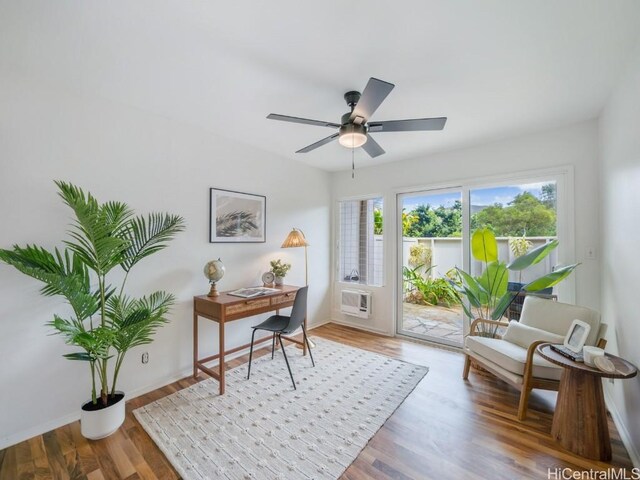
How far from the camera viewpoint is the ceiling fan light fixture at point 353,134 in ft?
6.64

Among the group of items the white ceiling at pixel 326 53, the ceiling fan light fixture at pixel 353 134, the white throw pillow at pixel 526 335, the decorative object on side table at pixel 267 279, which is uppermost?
the white ceiling at pixel 326 53

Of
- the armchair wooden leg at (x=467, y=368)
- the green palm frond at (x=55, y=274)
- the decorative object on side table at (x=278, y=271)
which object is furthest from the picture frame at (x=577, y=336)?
the green palm frond at (x=55, y=274)

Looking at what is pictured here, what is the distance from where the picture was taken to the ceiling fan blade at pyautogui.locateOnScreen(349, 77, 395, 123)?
5.01 ft

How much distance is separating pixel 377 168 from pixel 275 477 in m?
3.75

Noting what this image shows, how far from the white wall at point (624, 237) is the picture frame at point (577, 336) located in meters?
0.22

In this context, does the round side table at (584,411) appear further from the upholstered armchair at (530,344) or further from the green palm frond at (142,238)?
the green palm frond at (142,238)

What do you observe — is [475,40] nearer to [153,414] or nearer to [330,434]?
[330,434]

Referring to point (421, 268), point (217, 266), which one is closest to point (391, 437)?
point (217, 266)

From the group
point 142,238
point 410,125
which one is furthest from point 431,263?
point 142,238

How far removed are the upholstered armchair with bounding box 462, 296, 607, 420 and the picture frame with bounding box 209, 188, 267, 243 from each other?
2601 millimetres

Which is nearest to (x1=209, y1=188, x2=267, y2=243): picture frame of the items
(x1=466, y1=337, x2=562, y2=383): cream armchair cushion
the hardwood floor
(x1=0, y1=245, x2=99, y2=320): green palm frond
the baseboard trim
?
(x1=0, y1=245, x2=99, y2=320): green palm frond

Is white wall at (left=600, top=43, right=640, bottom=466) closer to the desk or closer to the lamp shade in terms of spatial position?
the desk

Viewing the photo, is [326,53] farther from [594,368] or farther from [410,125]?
[594,368]

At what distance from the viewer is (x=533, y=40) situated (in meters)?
1.60
